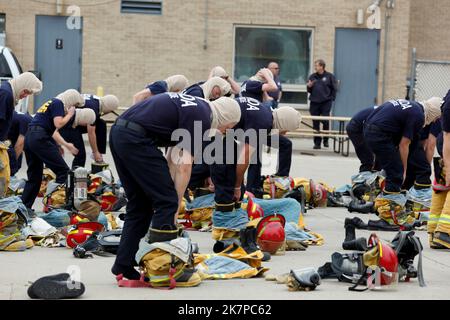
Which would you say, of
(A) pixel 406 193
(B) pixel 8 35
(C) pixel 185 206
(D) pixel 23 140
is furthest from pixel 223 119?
(B) pixel 8 35

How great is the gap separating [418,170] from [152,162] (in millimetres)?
6743

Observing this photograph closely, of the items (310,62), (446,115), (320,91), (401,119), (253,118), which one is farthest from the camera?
(310,62)

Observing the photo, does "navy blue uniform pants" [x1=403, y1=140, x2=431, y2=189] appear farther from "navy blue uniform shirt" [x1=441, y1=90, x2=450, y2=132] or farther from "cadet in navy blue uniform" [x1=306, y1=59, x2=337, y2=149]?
"cadet in navy blue uniform" [x1=306, y1=59, x2=337, y2=149]

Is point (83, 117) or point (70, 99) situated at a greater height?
point (70, 99)

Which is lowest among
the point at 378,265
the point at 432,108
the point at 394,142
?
the point at 378,265

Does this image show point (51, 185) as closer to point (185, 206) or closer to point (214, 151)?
point (185, 206)

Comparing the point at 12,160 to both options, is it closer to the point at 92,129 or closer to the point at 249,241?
the point at 92,129

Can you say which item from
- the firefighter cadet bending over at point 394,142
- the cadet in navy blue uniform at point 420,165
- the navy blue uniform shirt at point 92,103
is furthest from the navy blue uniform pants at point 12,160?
the cadet in navy blue uniform at point 420,165

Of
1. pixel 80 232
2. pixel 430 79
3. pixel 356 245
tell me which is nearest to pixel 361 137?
pixel 356 245

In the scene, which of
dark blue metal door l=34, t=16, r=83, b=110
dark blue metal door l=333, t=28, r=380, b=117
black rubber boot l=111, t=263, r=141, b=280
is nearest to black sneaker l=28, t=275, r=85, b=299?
black rubber boot l=111, t=263, r=141, b=280

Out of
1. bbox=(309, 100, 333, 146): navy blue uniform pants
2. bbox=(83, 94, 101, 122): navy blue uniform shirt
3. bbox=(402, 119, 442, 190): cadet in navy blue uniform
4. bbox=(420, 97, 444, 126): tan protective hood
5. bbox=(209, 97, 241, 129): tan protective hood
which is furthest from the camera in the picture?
bbox=(309, 100, 333, 146): navy blue uniform pants

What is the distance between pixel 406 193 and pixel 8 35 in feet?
54.6

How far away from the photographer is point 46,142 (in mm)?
14047

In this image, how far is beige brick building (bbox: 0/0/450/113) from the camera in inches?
1119
